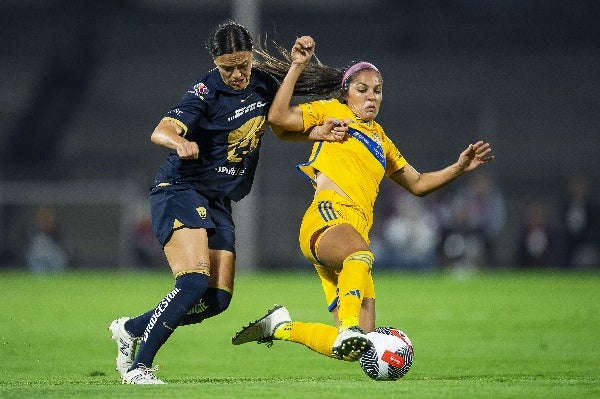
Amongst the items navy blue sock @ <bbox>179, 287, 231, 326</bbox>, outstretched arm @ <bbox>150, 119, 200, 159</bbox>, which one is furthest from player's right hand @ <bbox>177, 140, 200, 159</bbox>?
navy blue sock @ <bbox>179, 287, 231, 326</bbox>

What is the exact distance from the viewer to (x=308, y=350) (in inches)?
425

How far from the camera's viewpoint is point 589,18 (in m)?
30.8

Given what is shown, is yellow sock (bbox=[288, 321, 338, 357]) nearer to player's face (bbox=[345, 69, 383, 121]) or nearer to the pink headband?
player's face (bbox=[345, 69, 383, 121])

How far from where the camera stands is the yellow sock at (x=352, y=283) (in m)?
7.38

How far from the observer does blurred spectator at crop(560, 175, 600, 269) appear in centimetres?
2317

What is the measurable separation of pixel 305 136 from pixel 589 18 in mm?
24130

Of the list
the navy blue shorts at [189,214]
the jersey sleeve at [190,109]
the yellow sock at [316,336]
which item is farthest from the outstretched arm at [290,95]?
the yellow sock at [316,336]

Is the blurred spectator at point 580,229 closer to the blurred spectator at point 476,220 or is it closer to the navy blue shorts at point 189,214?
the blurred spectator at point 476,220

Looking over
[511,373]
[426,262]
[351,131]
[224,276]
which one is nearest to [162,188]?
[224,276]

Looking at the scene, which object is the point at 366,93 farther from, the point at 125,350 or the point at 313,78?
the point at 125,350

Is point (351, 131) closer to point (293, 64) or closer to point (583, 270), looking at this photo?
point (293, 64)

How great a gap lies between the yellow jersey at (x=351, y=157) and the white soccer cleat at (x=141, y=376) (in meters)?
1.70

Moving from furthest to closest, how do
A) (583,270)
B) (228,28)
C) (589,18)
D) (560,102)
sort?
(589,18)
(560,102)
(583,270)
(228,28)

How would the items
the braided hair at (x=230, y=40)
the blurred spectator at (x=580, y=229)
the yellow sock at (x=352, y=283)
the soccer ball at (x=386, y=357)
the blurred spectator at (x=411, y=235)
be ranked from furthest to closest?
the blurred spectator at (x=411, y=235) < the blurred spectator at (x=580, y=229) < the braided hair at (x=230, y=40) < the soccer ball at (x=386, y=357) < the yellow sock at (x=352, y=283)
